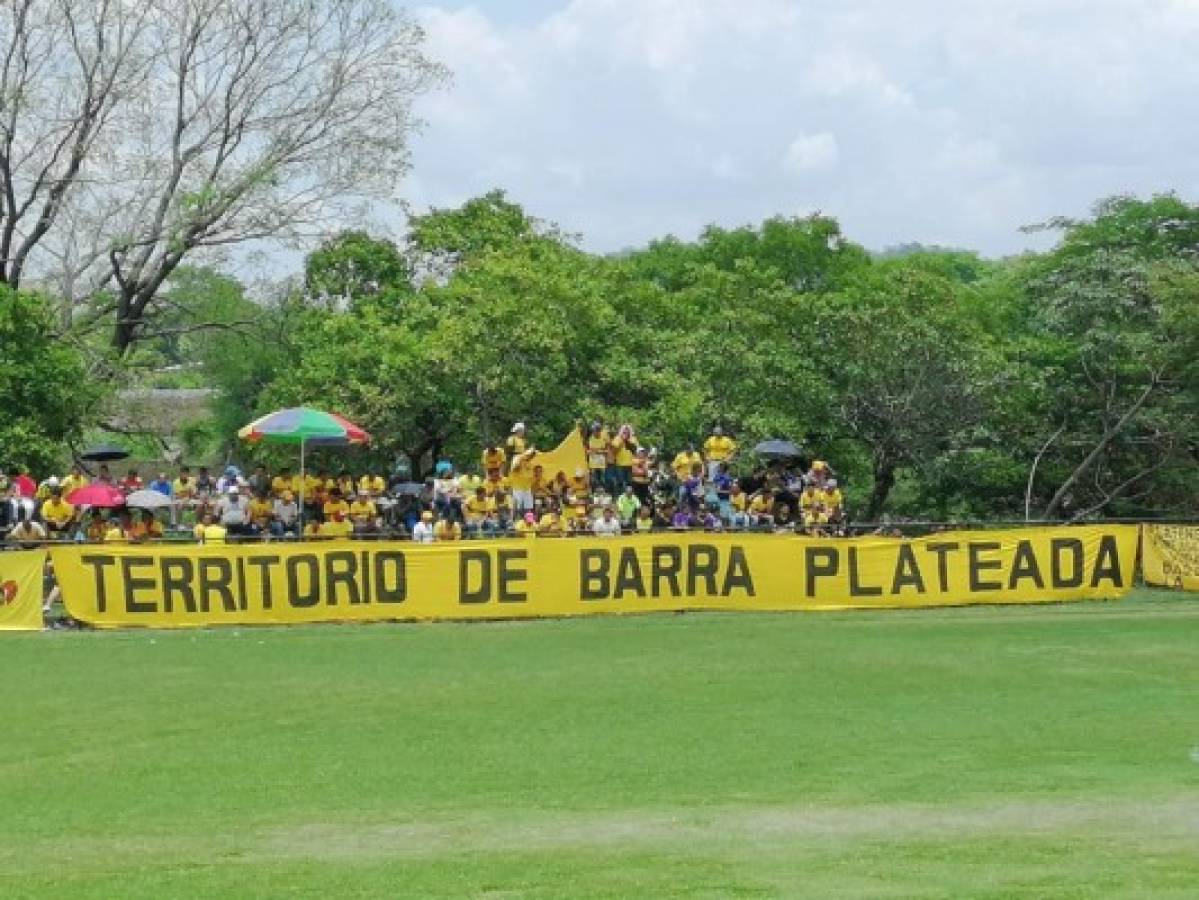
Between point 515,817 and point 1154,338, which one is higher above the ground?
point 1154,338

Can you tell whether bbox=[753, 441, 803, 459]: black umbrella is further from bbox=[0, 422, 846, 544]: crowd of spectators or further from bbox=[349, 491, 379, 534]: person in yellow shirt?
bbox=[349, 491, 379, 534]: person in yellow shirt

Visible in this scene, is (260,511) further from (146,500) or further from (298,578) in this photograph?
(298,578)

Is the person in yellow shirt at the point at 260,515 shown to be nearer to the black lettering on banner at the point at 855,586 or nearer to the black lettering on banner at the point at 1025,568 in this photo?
the black lettering on banner at the point at 855,586

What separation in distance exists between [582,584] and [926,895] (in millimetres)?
20931

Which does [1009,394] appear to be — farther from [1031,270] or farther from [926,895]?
[926,895]

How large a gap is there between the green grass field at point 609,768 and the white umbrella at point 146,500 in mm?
5950

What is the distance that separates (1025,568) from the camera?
31531 mm

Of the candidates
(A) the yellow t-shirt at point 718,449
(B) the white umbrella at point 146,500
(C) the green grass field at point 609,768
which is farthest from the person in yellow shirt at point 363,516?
(C) the green grass field at point 609,768

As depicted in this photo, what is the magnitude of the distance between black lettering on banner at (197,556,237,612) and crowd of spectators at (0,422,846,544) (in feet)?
3.10

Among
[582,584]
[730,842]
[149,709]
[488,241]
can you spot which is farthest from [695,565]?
[488,241]

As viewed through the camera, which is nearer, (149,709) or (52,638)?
(149,709)

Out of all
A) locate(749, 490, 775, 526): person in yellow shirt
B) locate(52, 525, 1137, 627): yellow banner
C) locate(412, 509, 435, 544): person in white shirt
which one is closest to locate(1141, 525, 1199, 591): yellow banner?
locate(52, 525, 1137, 627): yellow banner

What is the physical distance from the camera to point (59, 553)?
93.7 feet

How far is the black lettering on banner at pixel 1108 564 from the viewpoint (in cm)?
3175
